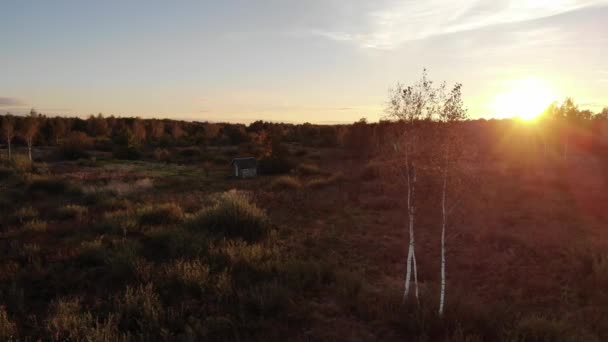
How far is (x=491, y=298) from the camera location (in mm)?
7742

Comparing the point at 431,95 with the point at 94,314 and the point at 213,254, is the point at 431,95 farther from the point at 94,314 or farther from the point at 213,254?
the point at 94,314

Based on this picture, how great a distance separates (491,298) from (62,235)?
1139 centimetres

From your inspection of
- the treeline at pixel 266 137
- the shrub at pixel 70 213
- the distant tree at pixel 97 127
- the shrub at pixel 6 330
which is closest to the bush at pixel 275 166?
the treeline at pixel 266 137

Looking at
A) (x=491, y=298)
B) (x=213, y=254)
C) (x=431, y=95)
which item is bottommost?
(x=491, y=298)

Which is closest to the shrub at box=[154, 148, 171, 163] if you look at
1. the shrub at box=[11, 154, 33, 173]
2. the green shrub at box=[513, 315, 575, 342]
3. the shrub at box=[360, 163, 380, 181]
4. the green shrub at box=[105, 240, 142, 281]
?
the shrub at box=[11, 154, 33, 173]

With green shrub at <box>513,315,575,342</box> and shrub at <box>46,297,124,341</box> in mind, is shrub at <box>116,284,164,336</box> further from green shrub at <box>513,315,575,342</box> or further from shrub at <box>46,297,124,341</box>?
green shrub at <box>513,315,575,342</box>

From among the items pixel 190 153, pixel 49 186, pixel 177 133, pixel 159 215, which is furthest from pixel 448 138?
pixel 177 133

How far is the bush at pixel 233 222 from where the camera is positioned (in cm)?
1113

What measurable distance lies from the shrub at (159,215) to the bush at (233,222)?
1176mm

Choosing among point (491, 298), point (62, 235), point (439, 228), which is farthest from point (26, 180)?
point (491, 298)

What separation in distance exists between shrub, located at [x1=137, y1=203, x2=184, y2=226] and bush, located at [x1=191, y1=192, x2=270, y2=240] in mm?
1176

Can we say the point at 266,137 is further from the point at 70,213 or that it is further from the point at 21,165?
the point at 70,213

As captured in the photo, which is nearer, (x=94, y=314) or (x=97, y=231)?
(x=94, y=314)

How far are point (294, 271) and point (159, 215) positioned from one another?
6.58 meters
